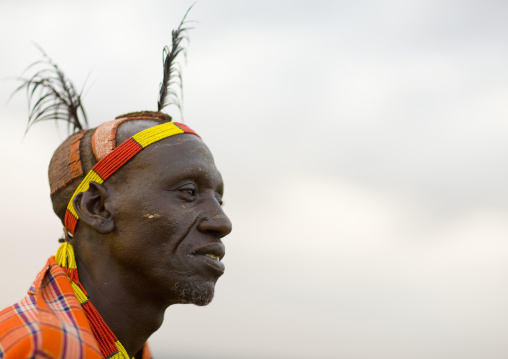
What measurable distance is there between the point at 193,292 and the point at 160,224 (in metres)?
0.50

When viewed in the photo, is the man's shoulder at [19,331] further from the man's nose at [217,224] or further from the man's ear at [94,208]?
the man's nose at [217,224]

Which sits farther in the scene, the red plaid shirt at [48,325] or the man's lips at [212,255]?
the man's lips at [212,255]

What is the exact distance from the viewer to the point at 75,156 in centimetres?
455

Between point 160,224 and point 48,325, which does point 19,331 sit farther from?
point 160,224

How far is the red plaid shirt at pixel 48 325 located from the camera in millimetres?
3250

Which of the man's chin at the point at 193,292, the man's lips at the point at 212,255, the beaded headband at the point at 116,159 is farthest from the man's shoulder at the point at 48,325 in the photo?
the man's lips at the point at 212,255

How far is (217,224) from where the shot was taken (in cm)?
414

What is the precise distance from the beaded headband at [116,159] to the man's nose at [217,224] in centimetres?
69

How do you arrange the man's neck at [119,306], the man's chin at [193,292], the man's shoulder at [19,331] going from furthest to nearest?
the man's neck at [119,306] → the man's chin at [193,292] → the man's shoulder at [19,331]

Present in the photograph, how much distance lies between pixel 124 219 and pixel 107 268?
0.35 meters

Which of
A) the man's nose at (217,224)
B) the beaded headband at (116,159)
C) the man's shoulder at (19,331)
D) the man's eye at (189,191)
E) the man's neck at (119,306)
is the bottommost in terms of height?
the man's shoulder at (19,331)

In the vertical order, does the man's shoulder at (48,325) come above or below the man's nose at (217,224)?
below

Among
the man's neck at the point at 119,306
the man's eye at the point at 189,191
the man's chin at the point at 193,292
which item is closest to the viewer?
the man's chin at the point at 193,292

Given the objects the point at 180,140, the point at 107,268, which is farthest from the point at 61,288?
the point at 180,140
